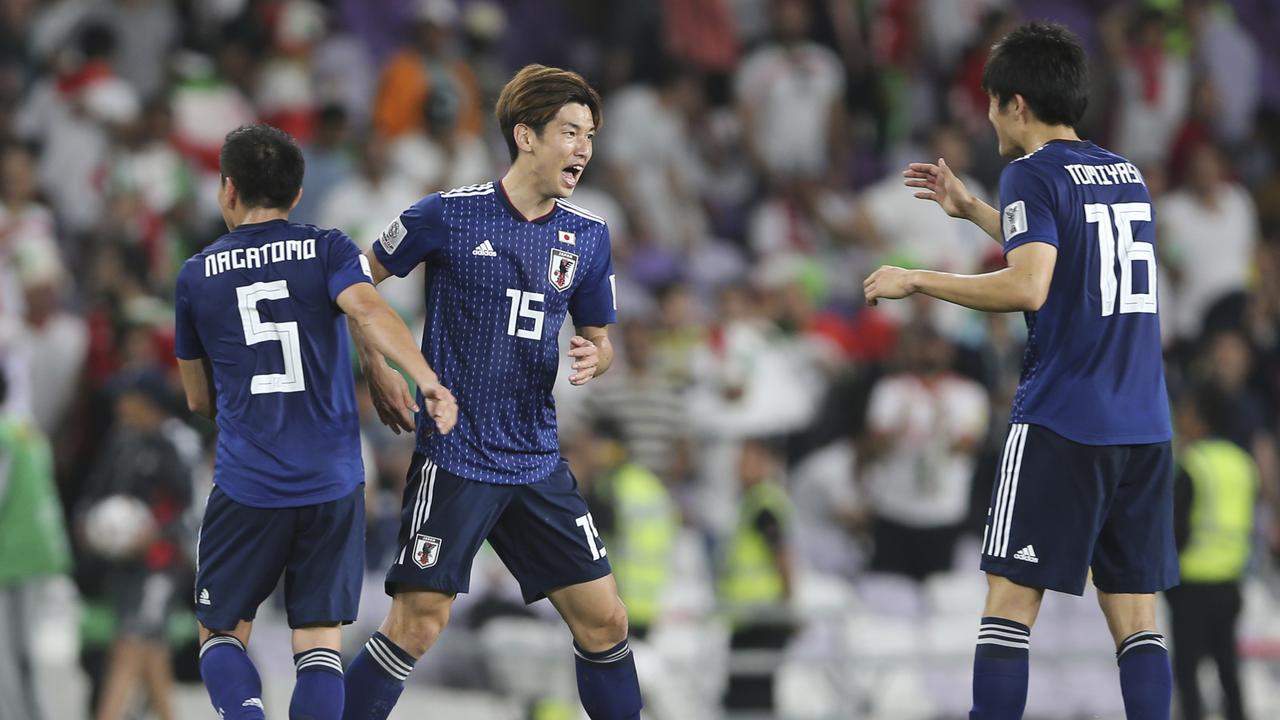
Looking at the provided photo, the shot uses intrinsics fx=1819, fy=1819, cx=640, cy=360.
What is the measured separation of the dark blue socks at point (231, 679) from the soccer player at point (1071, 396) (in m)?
2.40

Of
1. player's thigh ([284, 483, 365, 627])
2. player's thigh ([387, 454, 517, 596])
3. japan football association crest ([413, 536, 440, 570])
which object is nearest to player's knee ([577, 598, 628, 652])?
player's thigh ([387, 454, 517, 596])

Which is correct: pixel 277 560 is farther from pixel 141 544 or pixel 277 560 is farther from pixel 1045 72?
pixel 141 544

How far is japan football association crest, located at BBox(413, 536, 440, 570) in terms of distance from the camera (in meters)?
6.14

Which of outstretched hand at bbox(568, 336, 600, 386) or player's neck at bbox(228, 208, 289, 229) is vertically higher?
player's neck at bbox(228, 208, 289, 229)

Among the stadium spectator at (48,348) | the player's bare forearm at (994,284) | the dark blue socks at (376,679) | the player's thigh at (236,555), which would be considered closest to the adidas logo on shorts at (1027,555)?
the player's bare forearm at (994,284)

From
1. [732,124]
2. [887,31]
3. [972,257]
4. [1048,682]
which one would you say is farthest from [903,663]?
[887,31]

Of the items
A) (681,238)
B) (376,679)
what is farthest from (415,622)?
(681,238)

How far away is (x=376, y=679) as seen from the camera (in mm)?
6230

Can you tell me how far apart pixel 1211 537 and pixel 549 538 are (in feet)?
19.4

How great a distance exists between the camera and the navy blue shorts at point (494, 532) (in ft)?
20.2

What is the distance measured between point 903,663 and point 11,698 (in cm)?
536

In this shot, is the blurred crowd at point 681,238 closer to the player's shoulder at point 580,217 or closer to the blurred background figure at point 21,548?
the blurred background figure at point 21,548

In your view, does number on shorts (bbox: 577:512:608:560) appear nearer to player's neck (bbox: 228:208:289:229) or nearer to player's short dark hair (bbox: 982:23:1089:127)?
player's neck (bbox: 228:208:289:229)

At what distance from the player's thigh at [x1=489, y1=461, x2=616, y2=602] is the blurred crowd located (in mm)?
4652
